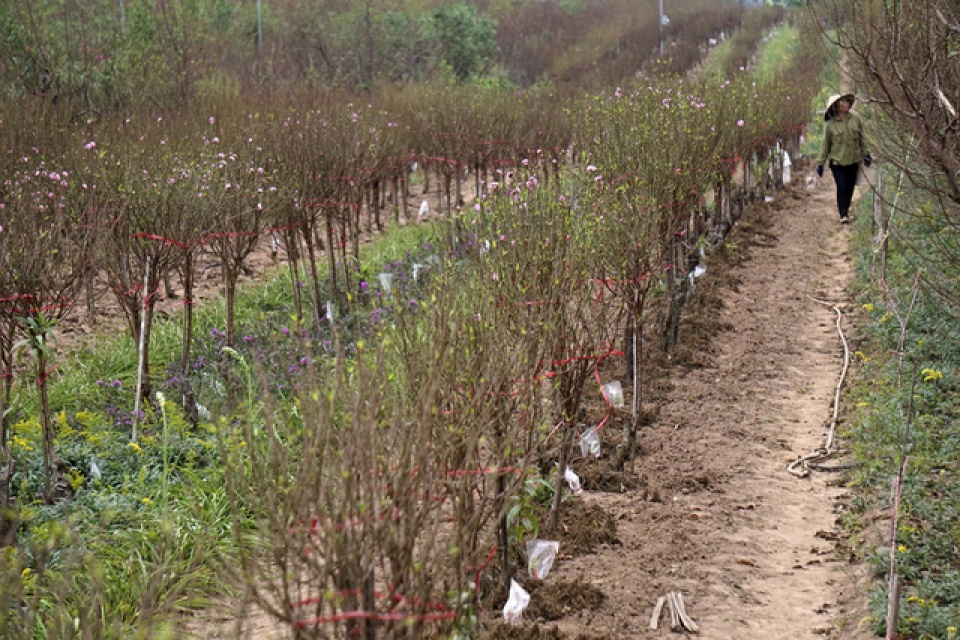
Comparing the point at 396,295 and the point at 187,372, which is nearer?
the point at 396,295

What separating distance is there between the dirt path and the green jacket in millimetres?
2522

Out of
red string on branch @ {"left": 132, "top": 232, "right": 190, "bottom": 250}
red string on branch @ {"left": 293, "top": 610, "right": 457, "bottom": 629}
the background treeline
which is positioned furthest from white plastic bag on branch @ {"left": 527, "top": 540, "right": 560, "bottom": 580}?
the background treeline

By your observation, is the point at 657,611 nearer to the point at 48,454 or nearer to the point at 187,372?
the point at 48,454

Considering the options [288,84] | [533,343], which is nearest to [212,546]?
[533,343]

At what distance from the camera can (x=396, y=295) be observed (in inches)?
206

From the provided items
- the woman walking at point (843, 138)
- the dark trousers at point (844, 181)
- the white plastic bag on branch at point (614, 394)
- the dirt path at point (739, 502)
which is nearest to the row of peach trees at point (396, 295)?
the white plastic bag on branch at point (614, 394)

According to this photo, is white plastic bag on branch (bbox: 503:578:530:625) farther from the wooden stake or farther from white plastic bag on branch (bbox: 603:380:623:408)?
white plastic bag on branch (bbox: 603:380:623:408)

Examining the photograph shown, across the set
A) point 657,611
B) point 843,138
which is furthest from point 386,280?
point 843,138

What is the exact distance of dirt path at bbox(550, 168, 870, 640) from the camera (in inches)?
194

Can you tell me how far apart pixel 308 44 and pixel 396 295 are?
86.7 ft

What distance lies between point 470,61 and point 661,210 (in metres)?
27.4

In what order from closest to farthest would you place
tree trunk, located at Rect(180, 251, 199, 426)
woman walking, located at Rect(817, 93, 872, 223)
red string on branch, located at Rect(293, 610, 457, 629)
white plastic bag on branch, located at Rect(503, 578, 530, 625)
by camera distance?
red string on branch, located at Rect(293, 610, 457, 629) → white plastic bag on branch, located at Rect(503, 578, 530, 625) → tree trunk, located at Rect(180, 251, 199, 426) → woman walking, located at Rect(817, 93, 872, 223)

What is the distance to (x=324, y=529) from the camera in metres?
2.95

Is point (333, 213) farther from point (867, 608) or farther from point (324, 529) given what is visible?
point (324, 529)
